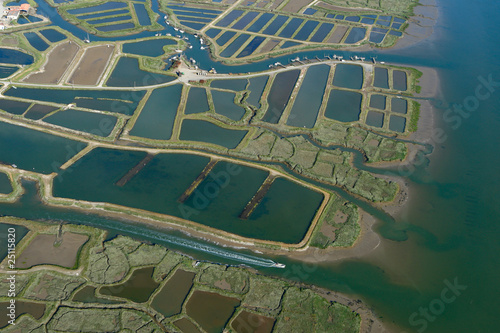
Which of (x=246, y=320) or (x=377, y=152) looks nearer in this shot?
(x=246, y=320)

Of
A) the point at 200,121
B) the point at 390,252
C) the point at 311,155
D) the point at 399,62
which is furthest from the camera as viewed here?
the point at 399,62

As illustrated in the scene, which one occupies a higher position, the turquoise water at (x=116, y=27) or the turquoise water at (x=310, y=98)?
the turquoise water at (x=116, y=27)

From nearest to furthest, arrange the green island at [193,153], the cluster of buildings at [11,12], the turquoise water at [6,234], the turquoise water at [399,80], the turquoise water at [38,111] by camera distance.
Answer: the green island at [193,153] → the turquoise water at [6,234] → the turquoise water at [38,111] → the turquoise water at [399,80] → the cluster of buildings at [11,12]

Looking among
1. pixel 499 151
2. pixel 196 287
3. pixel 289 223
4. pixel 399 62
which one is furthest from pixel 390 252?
pixel 399 62

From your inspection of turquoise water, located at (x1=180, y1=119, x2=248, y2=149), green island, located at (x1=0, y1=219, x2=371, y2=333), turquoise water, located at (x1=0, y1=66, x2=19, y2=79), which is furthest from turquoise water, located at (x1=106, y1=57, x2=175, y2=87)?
green island, located at (x1=0, y1=219, x2=371, y2=333)

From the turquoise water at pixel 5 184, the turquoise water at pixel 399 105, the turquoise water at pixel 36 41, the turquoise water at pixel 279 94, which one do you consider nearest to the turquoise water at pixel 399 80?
the turquoise water at pixel 399 105

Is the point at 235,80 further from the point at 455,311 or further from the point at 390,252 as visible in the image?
the point at 455,311

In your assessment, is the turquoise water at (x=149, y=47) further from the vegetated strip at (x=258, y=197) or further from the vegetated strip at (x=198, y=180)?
the vegetated strip at (x=258, y=197)

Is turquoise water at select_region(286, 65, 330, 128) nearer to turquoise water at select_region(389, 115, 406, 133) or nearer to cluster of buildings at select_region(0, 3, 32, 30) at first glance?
turquoise water at select_region(389, 115, 406, 133)
